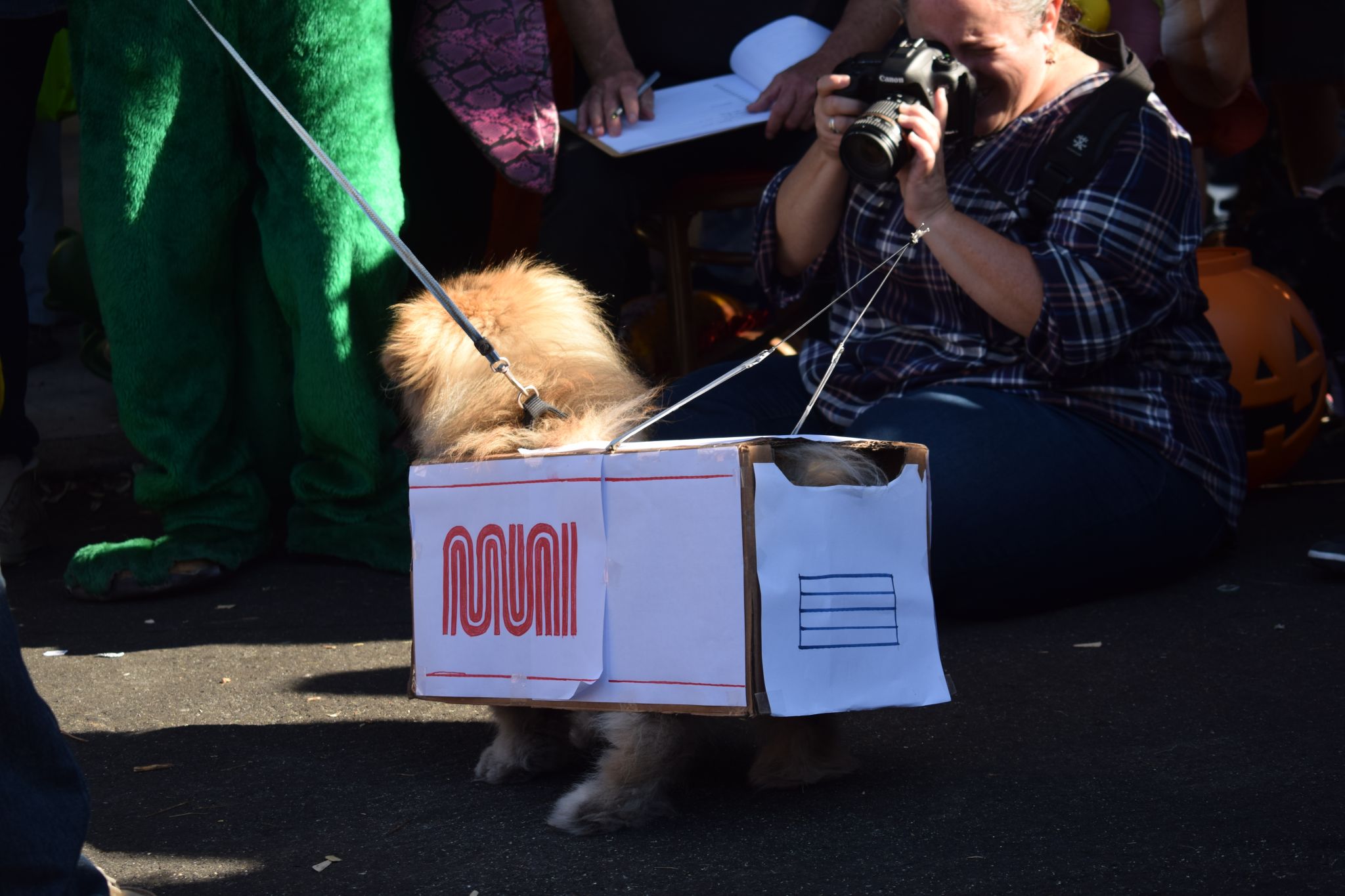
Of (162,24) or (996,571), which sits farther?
(162,24)

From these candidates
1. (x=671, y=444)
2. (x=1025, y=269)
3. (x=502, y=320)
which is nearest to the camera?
(x=671, y=444)

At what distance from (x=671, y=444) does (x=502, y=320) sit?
36 centimetres

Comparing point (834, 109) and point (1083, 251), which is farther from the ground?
point (834, 109)

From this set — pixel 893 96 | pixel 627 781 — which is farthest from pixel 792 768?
pixel 893 96

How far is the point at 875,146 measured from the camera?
2094mm

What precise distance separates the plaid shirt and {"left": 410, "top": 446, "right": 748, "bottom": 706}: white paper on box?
1.01m

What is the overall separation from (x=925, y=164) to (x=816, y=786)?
1049 mm

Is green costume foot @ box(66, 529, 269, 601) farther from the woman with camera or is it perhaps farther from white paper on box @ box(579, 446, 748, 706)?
white paper on box @ box(579, 446, 748, 706)

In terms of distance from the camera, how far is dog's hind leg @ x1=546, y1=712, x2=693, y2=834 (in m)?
1.50

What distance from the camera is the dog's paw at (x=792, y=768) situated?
159 cm

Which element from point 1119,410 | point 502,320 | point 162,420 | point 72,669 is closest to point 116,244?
point 162,420

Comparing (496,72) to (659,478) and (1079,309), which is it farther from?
(659,478)

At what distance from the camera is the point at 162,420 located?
9.18ft

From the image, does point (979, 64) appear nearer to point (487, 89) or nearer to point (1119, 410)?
point (1119, 410)
